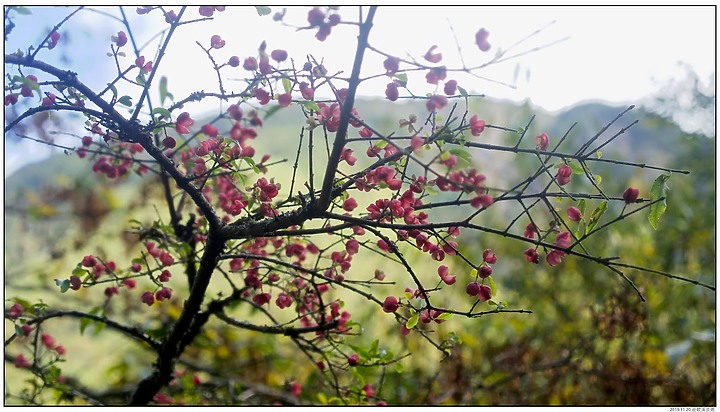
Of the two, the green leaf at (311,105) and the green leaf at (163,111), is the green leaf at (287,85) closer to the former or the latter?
the green leaf at (311,105)

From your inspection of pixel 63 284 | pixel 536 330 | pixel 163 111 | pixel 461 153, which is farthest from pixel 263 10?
pixel 536 330

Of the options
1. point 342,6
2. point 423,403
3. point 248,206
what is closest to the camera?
point 342,6

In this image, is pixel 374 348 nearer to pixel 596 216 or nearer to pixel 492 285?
pixel 492 285

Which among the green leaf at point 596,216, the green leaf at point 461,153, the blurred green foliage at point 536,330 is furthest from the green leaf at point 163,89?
the blurred green foliage at point 536,330

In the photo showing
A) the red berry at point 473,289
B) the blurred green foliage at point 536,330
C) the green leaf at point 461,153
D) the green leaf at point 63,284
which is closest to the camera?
the green leaf at point 461,153

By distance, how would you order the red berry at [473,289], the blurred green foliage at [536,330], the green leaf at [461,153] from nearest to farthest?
the green leaf at [461,153], the red berry at [473,289], the blurred green foliage at [536,330]

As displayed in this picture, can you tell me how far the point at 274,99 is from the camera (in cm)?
104

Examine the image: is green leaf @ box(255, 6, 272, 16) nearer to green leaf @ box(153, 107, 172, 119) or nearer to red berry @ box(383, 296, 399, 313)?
green leaf @ box(153, 107, 172, 119)

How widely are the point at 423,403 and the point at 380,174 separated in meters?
1.79

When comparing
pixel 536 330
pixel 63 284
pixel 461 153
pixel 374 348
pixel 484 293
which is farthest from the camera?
pixel 536 330

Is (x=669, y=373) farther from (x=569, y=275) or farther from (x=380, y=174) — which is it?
(x=380, y=174)

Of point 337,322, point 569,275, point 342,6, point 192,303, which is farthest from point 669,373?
point 342,6

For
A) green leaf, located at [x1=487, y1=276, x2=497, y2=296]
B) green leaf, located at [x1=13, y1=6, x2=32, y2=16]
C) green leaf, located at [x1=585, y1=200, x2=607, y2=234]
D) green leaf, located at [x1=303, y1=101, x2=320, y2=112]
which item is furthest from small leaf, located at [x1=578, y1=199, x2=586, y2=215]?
green leaf, located at [x1=13, y1=6, x2=32, y2=16]

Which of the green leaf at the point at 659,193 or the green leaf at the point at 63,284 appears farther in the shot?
the green leaf at the point at 63,284
